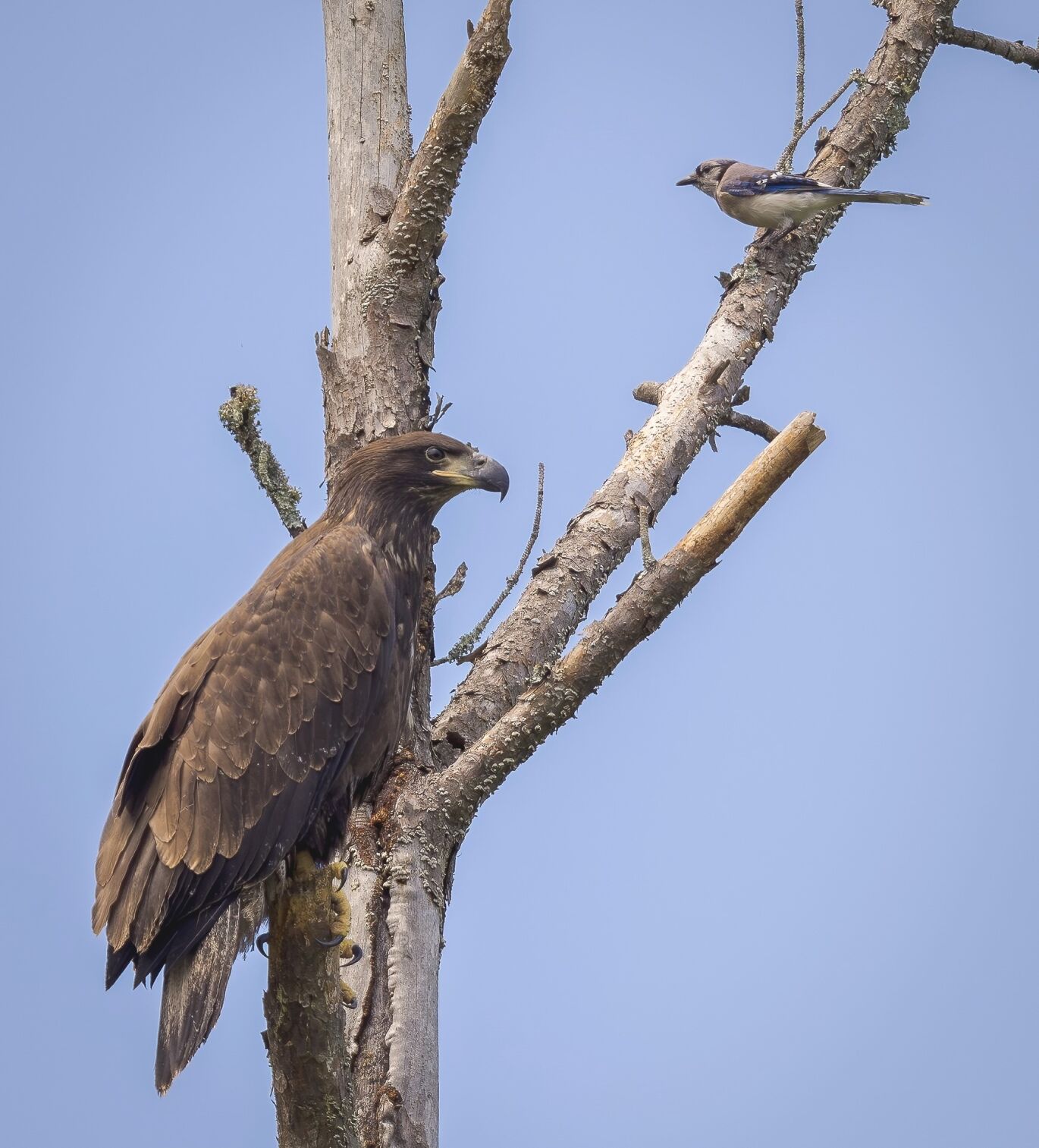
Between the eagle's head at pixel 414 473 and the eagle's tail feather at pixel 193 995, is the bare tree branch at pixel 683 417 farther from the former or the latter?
the eagle's tail feather at pixel 193 995

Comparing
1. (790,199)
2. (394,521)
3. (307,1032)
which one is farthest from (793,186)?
(307,1032)

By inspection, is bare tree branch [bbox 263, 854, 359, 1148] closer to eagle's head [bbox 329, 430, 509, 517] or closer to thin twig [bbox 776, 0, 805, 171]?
eagle's head [bbox 329, 430, 509, 517]

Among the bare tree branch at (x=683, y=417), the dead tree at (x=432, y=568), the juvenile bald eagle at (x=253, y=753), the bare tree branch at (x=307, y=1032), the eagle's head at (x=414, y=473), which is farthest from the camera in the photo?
the bare tree branch at (x=683, y=417)

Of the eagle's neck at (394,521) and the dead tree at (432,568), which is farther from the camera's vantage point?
the eagle's neck at (394,521)

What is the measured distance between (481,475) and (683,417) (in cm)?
132

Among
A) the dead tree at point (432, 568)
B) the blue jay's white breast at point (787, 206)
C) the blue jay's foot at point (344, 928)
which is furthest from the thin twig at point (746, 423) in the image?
the blue jay's foot at point (344, 928)

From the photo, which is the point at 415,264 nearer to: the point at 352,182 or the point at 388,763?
the point at 352,182

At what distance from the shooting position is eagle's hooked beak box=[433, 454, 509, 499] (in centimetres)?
585

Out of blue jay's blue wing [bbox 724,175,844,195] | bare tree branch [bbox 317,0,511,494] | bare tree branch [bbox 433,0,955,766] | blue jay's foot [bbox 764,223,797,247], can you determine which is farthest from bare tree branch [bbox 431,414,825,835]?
blue jay's blue wing [bbox 724,175,844,195]

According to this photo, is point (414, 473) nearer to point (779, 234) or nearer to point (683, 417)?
point (683, 417)

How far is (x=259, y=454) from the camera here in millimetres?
6016

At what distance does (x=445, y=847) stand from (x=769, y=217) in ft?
13.6

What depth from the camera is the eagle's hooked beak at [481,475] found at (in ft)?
19.2

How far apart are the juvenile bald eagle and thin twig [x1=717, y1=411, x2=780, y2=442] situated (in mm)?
1804
